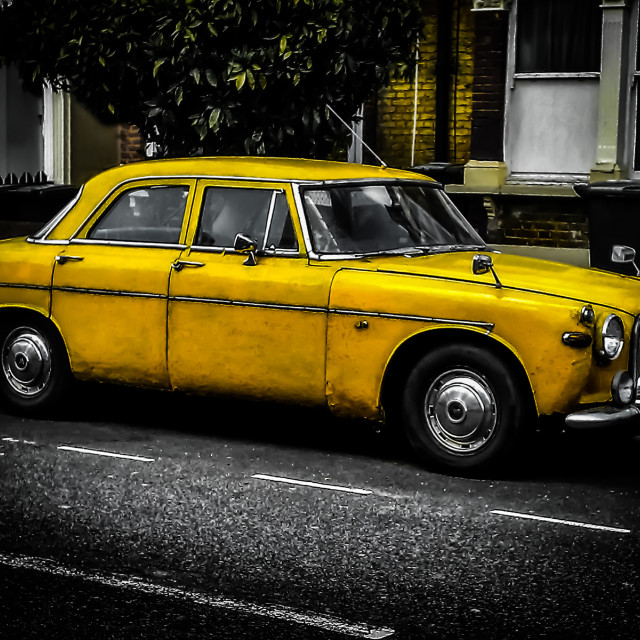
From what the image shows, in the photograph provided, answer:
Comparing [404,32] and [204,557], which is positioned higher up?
[404,32]

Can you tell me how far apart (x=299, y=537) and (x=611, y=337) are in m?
2.09

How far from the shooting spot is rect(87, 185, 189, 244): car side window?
890 centimetres

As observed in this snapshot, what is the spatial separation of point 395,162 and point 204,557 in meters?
11.5

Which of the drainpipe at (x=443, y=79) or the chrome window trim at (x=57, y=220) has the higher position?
the drainpipe at (x=443, y=79)

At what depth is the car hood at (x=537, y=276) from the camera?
7.69 meters

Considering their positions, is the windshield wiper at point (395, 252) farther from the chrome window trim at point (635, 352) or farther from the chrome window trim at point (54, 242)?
the chrome window trim at point (54, 242)

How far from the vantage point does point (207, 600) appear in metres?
5.53

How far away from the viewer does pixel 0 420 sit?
368 inches

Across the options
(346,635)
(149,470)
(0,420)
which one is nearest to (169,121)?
(0,420)

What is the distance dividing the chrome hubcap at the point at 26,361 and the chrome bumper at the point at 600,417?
3.47 m

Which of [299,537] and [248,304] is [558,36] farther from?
[299,537]

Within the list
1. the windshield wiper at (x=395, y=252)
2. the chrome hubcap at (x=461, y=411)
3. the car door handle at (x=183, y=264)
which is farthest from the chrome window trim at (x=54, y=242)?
the chrome hubcap at (x=461, y=411)

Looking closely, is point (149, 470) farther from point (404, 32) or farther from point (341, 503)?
point (404, 32)

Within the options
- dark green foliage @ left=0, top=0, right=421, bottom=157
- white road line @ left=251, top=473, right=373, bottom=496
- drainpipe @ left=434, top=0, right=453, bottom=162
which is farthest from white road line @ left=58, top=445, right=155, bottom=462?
drainpipe @ left=434, top=0, right=453, bottom=162
